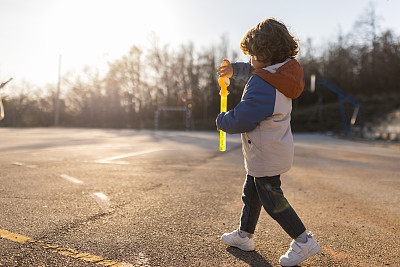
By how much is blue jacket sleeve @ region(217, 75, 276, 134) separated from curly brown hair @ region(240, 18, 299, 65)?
197 millimetres

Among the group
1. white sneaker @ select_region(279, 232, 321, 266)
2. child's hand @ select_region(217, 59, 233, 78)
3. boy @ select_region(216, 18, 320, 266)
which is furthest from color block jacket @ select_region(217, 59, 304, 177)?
white sneaker @ select_region(279, 232, 321, 266)

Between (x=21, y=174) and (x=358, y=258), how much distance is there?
15.5 ft

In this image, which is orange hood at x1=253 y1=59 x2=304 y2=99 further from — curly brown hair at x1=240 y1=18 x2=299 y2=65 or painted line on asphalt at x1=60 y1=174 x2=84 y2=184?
painted line on asphalt at x1=60 y1=174 x2=84 y2=184

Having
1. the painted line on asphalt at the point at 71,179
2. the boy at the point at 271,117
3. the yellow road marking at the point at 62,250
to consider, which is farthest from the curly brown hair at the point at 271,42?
the painted line on asphalt at the point at 71,179

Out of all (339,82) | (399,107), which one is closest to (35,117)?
(339,82)


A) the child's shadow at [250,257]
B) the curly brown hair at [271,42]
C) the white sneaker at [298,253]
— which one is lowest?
the child's shadow at [250,257]

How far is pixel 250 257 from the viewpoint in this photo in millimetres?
2250

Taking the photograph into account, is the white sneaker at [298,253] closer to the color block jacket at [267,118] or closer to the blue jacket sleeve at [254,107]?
the color block jacket at [267,118]

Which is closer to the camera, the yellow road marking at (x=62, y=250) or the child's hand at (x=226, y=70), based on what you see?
the yellow road marking at (x=62, y=250)

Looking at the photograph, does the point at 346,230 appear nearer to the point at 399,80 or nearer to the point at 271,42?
the point at 271,42

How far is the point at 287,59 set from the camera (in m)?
2.17

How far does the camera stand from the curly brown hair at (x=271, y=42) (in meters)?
2.09

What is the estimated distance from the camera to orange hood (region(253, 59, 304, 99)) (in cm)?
201

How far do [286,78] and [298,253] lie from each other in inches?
43.0
